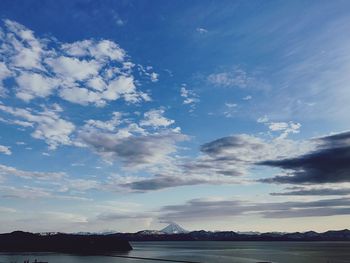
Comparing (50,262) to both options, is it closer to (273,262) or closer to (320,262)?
(273,262)

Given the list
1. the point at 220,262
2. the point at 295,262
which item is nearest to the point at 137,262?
the point at 220,262

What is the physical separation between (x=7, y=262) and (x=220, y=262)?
287 feet

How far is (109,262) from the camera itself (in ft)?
545

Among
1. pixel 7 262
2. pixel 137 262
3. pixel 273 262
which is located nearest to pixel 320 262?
pixel 273 262

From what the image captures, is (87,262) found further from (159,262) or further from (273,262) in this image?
(273,262)

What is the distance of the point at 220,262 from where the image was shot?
165 m

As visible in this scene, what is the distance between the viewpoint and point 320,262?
164625mm

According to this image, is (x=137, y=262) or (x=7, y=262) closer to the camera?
(x=7, y=262)

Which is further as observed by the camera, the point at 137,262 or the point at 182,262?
the point at 137,262

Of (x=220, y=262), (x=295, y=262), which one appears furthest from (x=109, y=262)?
(x=295, y=262)

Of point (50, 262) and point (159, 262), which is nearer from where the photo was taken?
point (50, 262)

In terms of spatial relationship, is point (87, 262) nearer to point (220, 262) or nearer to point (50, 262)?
point (50, 262)

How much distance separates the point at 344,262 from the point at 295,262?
2013 cm

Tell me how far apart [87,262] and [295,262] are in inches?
3461
